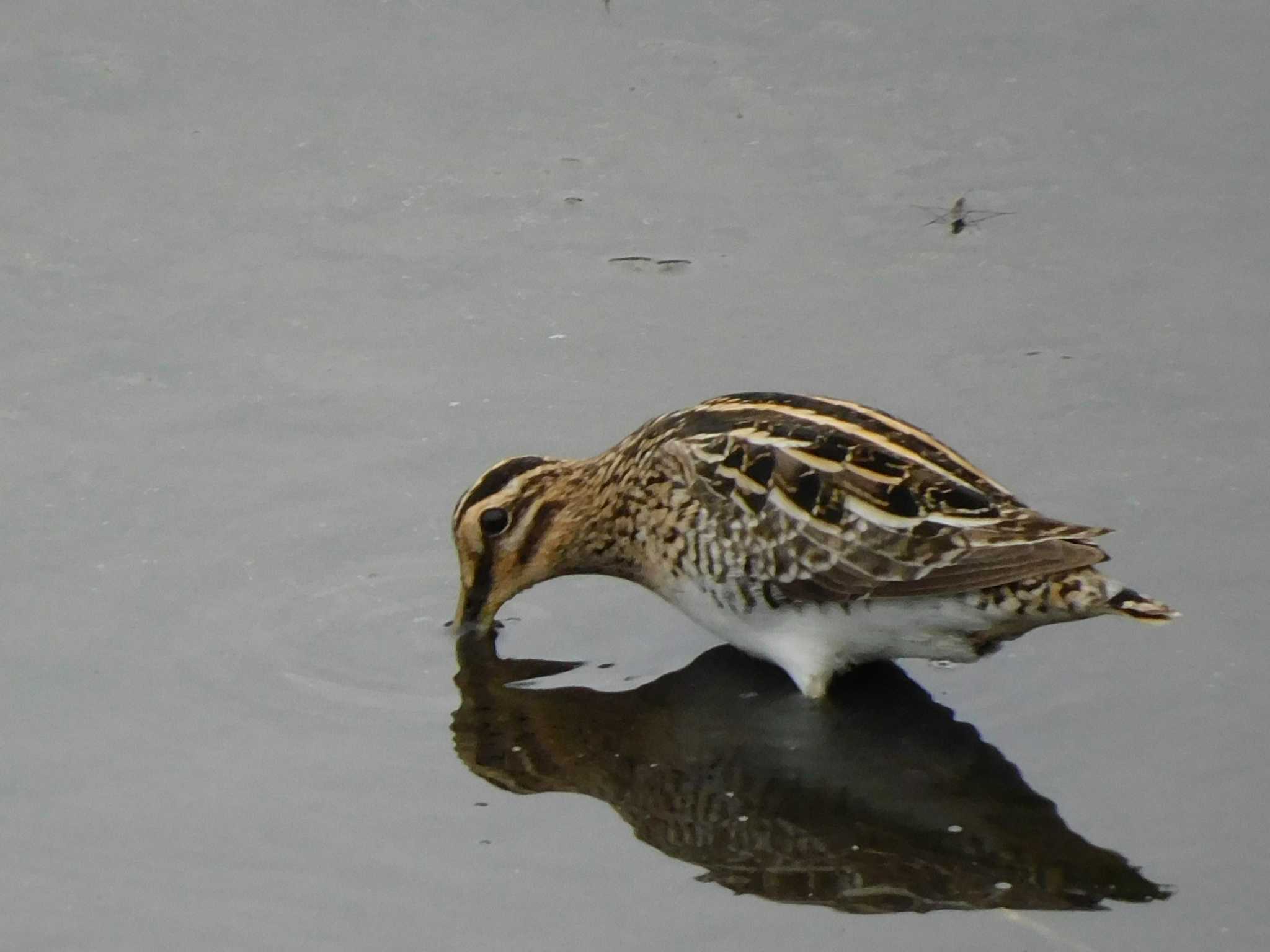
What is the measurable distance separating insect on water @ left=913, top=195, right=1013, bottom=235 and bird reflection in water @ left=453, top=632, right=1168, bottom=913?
333 cm

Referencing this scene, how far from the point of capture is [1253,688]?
8547 mm

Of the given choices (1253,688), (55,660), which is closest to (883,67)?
(1253,688)

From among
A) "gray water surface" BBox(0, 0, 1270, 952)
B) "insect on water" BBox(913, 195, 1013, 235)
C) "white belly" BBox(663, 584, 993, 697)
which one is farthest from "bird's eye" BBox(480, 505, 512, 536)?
"insect on water" BBox(913, 195, 1013, 235)

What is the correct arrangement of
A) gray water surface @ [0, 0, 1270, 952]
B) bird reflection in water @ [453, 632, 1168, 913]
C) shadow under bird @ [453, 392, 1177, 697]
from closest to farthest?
bird reflection in water @ [453, 632, 1168, 913], gray water surface @ [0, 0, 1270, 952], shadow under bird @ [453, 392, 1177, 697]

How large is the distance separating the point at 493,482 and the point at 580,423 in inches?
43.7

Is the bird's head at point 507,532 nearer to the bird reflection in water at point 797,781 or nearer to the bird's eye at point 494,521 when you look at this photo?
the bird's eye at point 494,521

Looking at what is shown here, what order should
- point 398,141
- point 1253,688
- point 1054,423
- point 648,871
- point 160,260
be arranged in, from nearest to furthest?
point 648,871 → point 1253,688 → point 1054,423 → point 160,260 → point 398,141

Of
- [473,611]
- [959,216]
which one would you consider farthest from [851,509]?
[959,216]

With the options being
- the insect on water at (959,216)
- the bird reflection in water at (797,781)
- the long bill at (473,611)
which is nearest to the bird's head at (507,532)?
the long bill at (473,611)

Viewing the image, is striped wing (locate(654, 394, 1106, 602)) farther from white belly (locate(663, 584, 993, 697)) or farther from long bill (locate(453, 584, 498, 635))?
long bill (locate(453, 584, 498, 635))

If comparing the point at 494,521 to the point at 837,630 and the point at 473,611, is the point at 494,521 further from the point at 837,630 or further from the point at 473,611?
the point at 837,630

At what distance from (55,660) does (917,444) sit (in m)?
3.54

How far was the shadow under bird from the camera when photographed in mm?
8320

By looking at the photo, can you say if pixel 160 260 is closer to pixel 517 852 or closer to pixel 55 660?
pixel 55 660
